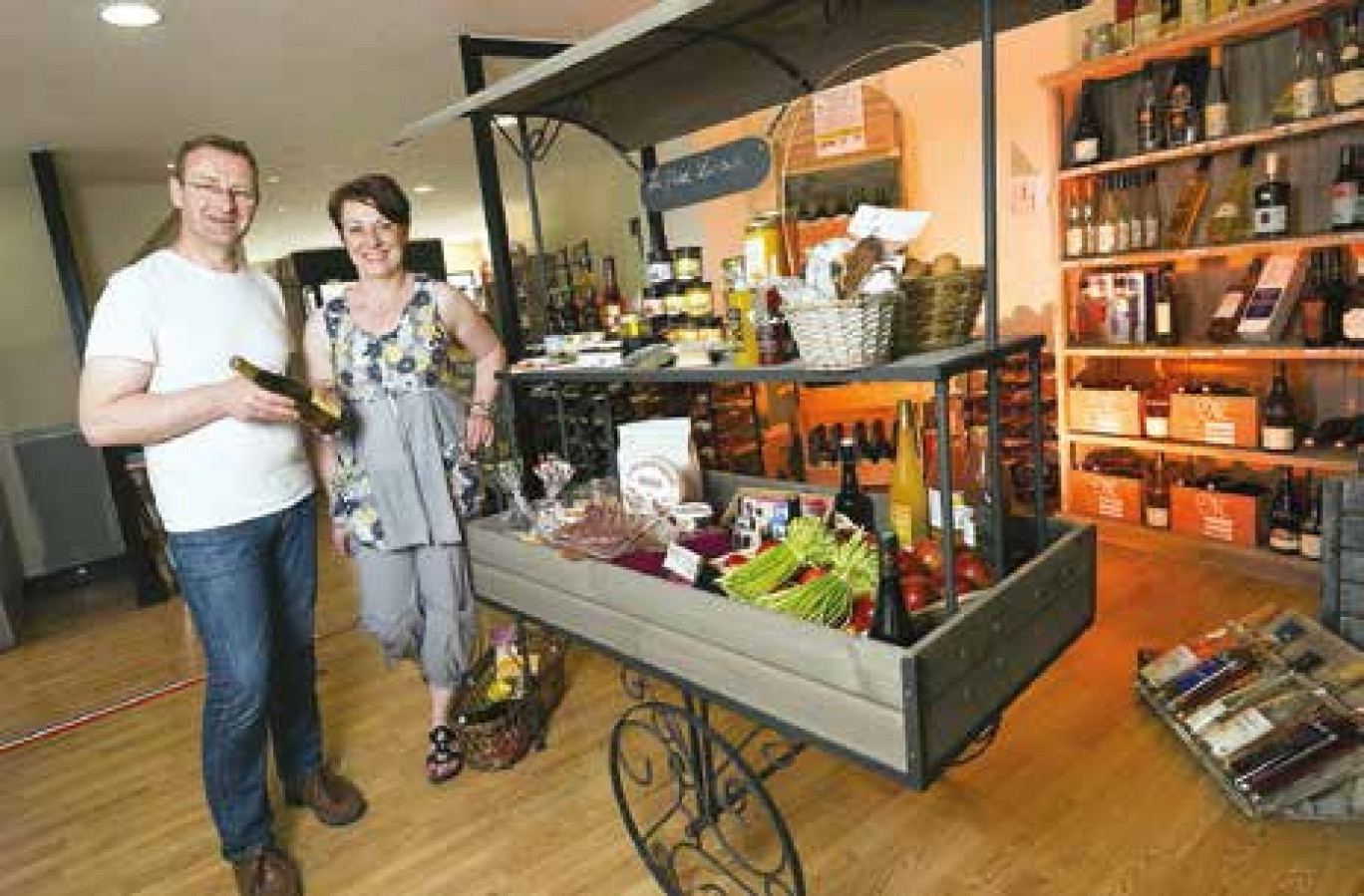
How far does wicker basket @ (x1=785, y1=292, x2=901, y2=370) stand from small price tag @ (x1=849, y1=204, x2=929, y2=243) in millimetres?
129

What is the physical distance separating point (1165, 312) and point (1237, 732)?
178cm

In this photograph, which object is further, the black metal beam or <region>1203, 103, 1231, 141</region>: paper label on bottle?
the black metal beam

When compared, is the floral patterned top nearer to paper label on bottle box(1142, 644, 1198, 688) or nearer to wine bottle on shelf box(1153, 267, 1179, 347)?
paper label on bottle box(1142, 644, 1198, 688)

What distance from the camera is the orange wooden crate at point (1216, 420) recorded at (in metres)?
2.92

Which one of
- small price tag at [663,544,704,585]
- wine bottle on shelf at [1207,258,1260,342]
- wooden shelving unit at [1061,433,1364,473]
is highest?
wine bottle on shelf at [1207,258,1260,342]

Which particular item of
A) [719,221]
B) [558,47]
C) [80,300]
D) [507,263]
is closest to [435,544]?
[507,263]

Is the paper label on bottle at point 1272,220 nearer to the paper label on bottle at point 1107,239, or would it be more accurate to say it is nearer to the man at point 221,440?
the paper label on bottle at point 1107,239

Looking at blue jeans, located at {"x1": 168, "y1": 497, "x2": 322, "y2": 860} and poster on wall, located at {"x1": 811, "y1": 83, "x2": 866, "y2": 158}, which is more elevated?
poster on wall, located at {"x1": 811, "y1": 83, "x2": 866, "y2": 158}

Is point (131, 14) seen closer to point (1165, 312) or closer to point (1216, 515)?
point (1165, 312)

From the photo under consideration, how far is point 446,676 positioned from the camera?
2.20 meters

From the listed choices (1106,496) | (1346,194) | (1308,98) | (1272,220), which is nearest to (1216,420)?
(1106,496)

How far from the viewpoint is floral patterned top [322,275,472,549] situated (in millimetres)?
1889

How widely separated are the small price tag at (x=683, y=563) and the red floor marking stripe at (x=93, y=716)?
2.49 metres

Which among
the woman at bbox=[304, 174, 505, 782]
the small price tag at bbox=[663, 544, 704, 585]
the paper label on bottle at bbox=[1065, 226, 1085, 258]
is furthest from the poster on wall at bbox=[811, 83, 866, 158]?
the small price tag at bbox=[663, 544, 704, 585]
